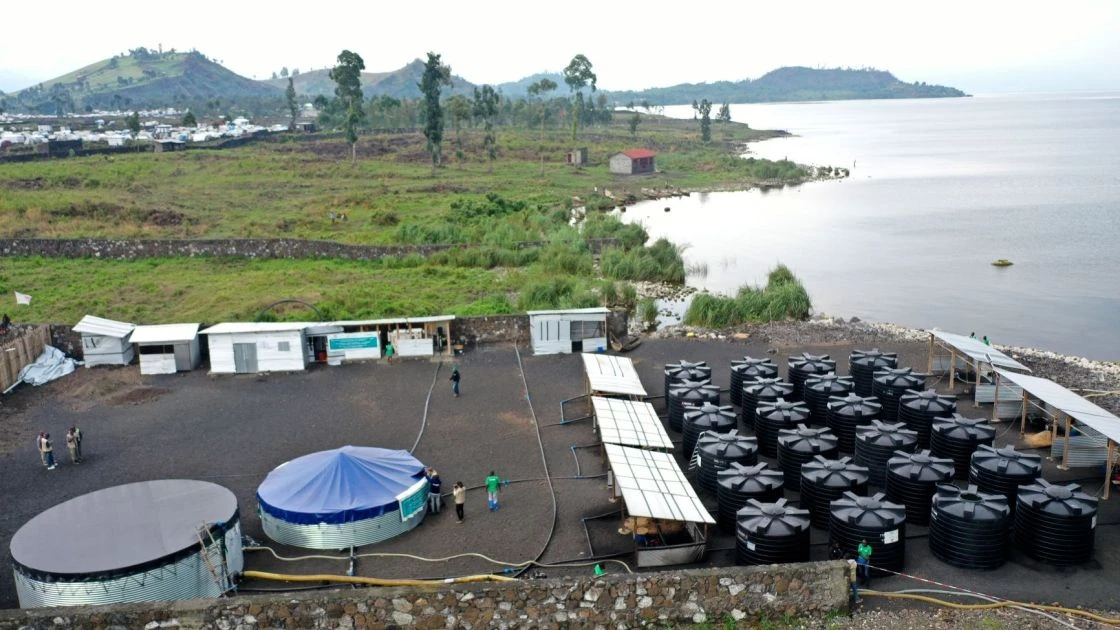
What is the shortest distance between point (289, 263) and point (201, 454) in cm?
2392

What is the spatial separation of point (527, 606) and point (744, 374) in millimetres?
13119

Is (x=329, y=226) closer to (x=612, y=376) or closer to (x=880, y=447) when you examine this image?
(x=612, y=376)

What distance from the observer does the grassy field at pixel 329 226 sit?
116 feet

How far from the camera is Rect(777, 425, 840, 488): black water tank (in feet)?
58.8

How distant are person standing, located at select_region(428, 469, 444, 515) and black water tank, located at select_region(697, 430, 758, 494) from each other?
547cm

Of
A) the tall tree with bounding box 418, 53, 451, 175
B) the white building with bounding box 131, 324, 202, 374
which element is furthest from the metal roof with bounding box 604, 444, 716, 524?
the tall tree with bounding box 418, 53, 451, 175

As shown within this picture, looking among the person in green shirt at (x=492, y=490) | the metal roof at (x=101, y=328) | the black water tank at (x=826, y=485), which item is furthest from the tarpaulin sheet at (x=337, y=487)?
the metal roof at (x=101, y=328)

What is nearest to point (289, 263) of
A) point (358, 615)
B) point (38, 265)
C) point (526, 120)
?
point (38, 265)

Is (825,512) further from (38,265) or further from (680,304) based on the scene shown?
(38,265)

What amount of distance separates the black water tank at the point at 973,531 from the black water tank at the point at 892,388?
7.08 m

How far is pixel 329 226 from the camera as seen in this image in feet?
173

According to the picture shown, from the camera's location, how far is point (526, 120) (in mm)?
150500

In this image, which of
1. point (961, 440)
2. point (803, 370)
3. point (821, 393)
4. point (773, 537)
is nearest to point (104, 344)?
point (803, 370)

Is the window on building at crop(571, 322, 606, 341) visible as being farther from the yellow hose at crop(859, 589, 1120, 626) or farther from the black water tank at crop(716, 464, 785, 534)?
the yellow hose at crop(859, 589, 1120, 626)
